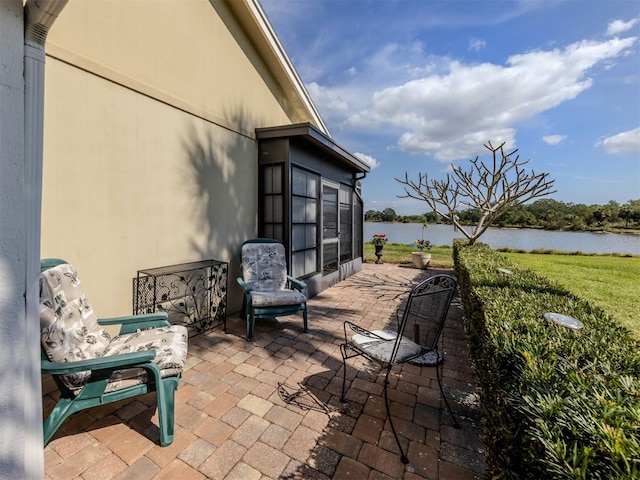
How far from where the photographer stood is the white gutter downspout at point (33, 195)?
126 centimetres

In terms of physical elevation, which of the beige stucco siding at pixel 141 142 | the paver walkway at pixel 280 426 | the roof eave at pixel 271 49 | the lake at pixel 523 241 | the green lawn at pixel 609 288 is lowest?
the paver walkway at pixel 280 426

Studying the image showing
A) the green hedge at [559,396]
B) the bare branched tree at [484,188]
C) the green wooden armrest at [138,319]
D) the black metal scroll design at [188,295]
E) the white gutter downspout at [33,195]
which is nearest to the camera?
the green hedge at [559,396]

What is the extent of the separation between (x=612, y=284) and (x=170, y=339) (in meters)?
9.03

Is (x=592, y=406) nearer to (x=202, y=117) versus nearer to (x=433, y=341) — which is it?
(x=433, y=341)

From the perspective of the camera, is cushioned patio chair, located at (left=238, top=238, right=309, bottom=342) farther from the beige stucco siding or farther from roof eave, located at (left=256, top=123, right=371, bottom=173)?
roof eave, located at (left=256, top=123, right=371, bottom=173)

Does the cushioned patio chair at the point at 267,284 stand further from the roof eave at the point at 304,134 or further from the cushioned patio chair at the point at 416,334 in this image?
the roof eave at the point at 304,134

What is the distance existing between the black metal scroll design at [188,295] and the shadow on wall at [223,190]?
0.94ft

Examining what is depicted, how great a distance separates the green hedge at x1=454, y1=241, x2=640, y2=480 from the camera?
758 millimetres

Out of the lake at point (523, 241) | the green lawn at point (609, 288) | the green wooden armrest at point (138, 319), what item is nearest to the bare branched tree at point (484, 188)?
the green lawn at point (609, 288)

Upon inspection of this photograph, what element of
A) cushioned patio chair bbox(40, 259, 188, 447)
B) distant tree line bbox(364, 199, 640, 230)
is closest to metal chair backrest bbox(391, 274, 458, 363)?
cushioned patio chair bbox(40, 259, 188, 447)

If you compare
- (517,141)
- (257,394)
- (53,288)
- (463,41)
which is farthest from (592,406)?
(517,141)

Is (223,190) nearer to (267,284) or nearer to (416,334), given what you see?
(267,284)

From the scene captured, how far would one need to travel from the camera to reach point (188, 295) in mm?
3500

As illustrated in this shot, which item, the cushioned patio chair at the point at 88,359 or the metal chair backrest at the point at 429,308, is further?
the metal chair backrest at the point at 429,308
